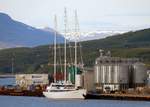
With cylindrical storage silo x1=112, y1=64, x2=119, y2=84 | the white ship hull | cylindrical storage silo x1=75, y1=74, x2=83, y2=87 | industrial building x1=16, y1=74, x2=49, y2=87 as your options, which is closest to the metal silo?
cylindrical storage silo x1=112, y1=64, x2=119, y2=84

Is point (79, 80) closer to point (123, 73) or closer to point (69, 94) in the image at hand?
point (123, 73)

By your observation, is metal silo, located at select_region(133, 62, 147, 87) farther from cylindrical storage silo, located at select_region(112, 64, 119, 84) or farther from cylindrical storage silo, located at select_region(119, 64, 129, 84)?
cylindrical storage silo, located at select_region(112, 64, 119, 84)

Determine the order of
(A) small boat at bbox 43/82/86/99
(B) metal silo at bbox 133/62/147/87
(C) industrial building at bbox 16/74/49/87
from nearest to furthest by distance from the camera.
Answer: (A) small boat at bbox 43/82/86/99
(B) metal silo at bbox 133/62/147/87
(C) industrial building at bbox 16/74/49/87

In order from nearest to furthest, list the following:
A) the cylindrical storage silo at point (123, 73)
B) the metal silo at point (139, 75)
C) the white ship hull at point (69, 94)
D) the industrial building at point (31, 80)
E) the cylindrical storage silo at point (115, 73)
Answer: the white ship hull at point (69, 94) → the cylindrical storage silo at point (115, 73) → the cylindrical storage silo at point (123, 73) → the metal silo at point (139, 75) → the industrial building at point (31, 80)

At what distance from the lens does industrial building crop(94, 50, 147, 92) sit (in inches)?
6299

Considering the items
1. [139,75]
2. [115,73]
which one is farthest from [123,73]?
[139,75]

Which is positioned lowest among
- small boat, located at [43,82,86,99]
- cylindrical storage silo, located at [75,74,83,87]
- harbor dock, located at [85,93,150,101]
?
harbor dock, located at [85,93,150,101]

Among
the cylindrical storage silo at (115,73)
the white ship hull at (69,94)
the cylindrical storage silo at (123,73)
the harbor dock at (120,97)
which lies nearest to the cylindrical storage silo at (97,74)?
the cylindrical storage silo at (115,73)

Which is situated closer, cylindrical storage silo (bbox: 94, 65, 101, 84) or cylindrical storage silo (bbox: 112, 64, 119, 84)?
cylindrical storage silo (bbox: 112, 64, 119, 84)

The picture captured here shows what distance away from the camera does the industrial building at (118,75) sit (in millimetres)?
160000

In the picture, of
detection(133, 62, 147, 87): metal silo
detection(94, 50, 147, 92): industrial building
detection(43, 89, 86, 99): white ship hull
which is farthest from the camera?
detection(133, 62, 147, 87): metal silo

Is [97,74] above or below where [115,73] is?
below

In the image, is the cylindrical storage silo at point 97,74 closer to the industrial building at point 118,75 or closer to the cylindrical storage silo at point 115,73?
the industrial building at point 118,75

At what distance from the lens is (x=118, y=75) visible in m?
160
